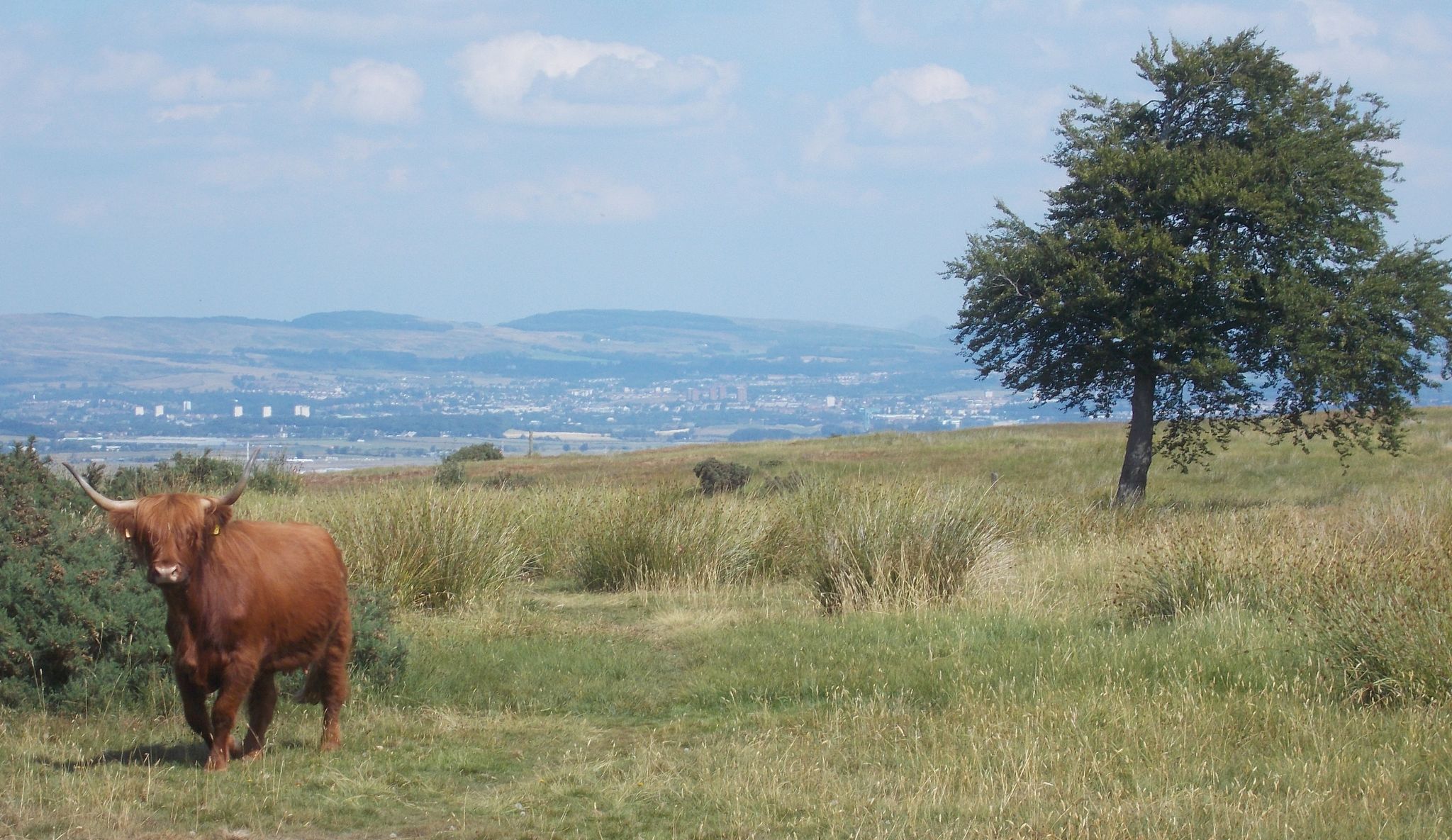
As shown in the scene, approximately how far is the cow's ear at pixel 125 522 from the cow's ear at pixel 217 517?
1.08 ft

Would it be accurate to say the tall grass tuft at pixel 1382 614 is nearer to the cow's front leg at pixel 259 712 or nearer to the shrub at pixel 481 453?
the cow's front leg at pixel 259 712

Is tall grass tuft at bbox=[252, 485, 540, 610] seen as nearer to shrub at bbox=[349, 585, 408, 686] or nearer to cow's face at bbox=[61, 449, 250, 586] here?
shrub at bbox=[349, 585, 408, 686]

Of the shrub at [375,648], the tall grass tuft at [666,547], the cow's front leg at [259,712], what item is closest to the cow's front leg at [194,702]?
the cow's front leg at [259,712]

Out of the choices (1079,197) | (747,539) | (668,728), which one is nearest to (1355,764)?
(668,728)

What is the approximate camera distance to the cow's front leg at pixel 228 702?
21.3 feet

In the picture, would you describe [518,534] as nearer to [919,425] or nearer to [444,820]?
[444,820]

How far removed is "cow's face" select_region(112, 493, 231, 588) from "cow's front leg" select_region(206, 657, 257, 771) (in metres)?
0.56

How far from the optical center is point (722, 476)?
80.6 feet

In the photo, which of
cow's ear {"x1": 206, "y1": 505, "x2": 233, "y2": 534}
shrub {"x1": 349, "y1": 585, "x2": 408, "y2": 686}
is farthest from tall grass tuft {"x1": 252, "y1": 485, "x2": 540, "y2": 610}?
cow's ear {"x1": 206, "y1": 505, "x2": 233, "y2": 534}

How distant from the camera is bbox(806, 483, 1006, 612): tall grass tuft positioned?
11.7 meters

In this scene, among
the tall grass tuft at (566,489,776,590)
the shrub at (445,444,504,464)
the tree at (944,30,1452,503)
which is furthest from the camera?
the shrub at (445,444,504,464)

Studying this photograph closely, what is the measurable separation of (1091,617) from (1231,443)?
1020 inches

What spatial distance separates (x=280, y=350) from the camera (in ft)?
649

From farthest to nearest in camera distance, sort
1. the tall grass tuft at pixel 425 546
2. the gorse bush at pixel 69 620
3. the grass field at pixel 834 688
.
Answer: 1. the tall grass tuft at pixel 425 546
2. the gorse bush at pixel 69 620
3. the grass field at pixel 834 688
